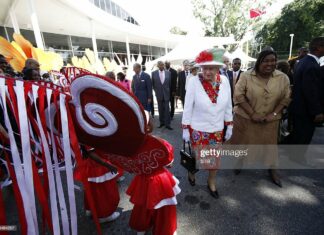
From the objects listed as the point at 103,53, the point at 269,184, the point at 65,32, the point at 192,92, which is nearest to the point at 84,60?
the point at 192,92

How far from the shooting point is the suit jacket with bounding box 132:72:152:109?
5727mm

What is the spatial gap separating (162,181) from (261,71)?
1.98 metres

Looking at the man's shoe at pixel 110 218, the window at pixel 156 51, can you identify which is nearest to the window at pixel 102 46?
the window at pixel 156 51

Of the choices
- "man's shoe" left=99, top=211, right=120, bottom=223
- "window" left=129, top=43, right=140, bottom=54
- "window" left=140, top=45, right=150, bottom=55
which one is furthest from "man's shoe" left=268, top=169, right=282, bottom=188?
"window" left=140, top=45, right=150, bottom=55

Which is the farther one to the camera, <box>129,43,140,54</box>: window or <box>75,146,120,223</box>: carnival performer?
<box>129,43,140,54</box>: window

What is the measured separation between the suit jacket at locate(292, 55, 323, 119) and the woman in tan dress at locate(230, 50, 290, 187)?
338 millimetres

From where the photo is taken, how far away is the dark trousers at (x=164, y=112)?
18.6 feet

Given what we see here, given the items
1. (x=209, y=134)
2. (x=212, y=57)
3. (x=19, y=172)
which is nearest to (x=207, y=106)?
(x=209, y=134)

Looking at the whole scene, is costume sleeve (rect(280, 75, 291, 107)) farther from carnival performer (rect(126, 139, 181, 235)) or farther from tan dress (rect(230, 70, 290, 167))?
carnival performer (rect(126, 139, 181, 235))

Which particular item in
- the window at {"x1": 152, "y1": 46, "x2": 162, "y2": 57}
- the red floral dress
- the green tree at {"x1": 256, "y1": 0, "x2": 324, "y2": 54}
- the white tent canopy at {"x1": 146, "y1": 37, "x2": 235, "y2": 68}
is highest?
the green tree at {"x1": 256, "y1": 0, "x2": 324, "y2": 54}

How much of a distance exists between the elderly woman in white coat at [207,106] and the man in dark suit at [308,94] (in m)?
1.30

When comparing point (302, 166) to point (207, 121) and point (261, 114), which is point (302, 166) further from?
point (207, 121)

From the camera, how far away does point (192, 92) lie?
2.35 meters

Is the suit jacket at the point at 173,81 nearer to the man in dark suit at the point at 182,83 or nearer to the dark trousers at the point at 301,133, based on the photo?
the man in dark suit at the point at 182,83
